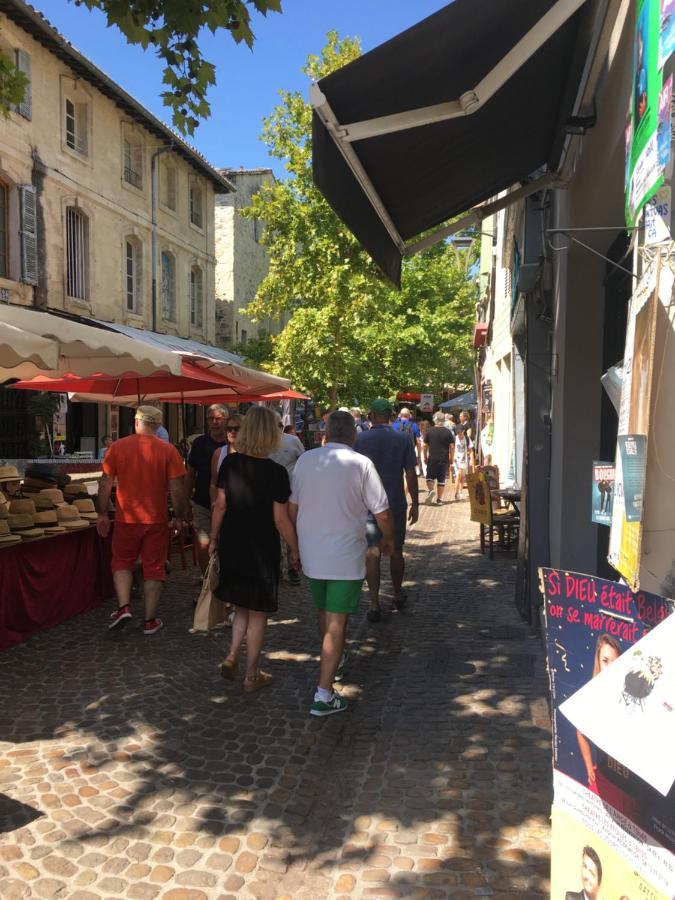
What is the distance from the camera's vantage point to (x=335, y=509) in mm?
4176

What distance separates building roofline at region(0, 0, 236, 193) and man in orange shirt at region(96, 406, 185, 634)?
44.6ft

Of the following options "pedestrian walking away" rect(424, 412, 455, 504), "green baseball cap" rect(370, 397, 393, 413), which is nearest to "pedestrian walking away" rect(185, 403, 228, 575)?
"green baseball cap" rect(370, 397, 393, 413)

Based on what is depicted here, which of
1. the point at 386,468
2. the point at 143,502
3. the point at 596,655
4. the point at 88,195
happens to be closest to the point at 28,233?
the point at 88,195

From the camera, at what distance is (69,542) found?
20.8 feet

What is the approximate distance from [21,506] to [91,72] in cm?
1540

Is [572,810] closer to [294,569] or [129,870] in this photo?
[129,870]

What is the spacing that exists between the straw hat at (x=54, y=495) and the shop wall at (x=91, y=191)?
1036cm

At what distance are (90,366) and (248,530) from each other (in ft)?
8.62

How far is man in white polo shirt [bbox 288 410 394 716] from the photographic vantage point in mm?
4164

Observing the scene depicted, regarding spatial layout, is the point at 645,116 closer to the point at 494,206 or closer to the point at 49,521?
the point at 494,206

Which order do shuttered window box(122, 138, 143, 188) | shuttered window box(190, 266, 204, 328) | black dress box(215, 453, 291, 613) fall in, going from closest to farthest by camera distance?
black dress box(215, 453, 291, 613), shuttered window box(122, 138, 143, 188), shuttered window box(190, 266, 204, 328)

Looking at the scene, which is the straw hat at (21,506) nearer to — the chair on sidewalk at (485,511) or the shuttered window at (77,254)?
the chair on sidewalk at (485,511)

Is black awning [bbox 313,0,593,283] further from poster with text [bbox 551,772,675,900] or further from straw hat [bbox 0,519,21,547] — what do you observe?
straw hat [bbox 0,519,21,547]

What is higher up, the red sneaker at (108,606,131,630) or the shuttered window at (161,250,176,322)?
the shuttered window at (161,250,176,322)
